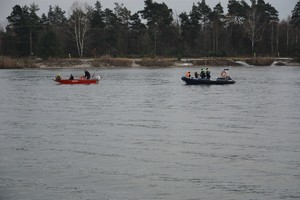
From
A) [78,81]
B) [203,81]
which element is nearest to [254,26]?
[203,81]

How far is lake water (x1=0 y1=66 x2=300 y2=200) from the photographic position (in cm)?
1455

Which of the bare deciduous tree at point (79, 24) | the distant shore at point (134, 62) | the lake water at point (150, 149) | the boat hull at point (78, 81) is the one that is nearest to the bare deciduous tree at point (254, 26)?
the distant shore at point (134, 62)

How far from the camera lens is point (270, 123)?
25078 millimetres

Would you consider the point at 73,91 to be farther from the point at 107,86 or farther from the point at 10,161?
the point at 10,161

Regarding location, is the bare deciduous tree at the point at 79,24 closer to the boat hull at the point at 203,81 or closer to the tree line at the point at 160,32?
the tree line at the point at 160,32

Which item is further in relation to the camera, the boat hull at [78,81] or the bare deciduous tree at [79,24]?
the bare deciduous tree at [79,24]

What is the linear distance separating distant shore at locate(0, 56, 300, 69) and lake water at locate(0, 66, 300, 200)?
4695cm

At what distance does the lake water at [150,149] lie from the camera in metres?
14.5

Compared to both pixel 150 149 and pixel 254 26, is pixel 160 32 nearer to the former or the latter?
pixel 254 26

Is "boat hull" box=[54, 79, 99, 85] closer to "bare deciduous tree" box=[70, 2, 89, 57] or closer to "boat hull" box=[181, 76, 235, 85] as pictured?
"boat hull" box=[181, 76, 235, 85]

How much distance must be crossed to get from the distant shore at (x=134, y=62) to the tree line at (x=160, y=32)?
374 cm

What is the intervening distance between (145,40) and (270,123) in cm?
7308

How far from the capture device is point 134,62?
282 ft

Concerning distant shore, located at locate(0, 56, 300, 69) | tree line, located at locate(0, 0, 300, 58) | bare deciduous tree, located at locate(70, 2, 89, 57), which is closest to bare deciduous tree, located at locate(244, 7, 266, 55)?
tree line, located at locate(0, 0, 300, 58)
